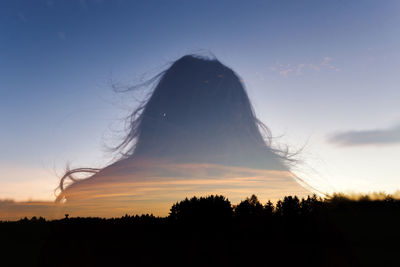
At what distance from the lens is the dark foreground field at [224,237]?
16.3m

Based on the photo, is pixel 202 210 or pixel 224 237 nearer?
pixel 224 237

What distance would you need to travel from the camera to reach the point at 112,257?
16.3 metres

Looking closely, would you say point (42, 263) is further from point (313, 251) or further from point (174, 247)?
point (313, 251)

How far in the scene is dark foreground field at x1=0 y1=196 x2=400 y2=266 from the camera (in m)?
16.3

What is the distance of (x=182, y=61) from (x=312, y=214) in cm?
2259

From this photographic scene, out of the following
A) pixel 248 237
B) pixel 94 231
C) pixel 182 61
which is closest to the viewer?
pixel 248 237

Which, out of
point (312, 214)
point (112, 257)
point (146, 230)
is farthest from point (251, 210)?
point (112, 257)

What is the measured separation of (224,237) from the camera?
65.3 ft

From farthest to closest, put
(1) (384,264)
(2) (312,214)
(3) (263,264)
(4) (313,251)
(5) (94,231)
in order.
Result: (2) (312,214)
(5) (94,231)
(4) (313,251)
(1) (384,264)
(3) (263,264)

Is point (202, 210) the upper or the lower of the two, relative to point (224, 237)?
upper

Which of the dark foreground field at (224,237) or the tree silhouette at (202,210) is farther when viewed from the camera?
the tree silhouette at (202,210)

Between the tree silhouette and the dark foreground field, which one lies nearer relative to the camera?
the dark foreground field

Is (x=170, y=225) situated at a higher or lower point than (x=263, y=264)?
higher

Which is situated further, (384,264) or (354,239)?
(354,239)
